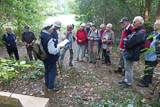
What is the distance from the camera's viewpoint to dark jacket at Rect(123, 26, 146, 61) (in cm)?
344

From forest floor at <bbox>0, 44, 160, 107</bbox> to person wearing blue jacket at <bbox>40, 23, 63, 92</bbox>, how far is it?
38 centimetres

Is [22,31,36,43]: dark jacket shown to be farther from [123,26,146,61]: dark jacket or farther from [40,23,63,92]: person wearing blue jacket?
[123,26,146,61]: dark jacket

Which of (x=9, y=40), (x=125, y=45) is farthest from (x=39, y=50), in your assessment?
(x=9, y=40)

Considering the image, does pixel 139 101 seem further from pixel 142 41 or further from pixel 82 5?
pixel 82 5

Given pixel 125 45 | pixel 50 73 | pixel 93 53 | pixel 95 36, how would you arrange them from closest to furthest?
pixel 50 73 → pixel 125 45 → pixel 95 36 → pixel 93 53

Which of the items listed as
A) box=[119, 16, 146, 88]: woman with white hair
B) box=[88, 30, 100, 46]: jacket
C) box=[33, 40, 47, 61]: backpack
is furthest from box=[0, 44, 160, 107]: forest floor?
box=[88, 30, 100, 46]: jacket

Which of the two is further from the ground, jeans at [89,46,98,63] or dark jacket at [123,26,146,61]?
dark jacket at [123,26,146,61]

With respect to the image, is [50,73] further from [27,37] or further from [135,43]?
[27,37]

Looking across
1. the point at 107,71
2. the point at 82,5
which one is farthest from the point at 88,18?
the point at 107,71

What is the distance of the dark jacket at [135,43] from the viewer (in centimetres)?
344

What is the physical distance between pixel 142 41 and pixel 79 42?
11.2 feet

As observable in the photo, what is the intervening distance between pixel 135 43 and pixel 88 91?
6.38 feet

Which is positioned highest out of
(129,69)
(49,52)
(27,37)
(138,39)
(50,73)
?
(27,37)

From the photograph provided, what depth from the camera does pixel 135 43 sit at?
348 centimetres
